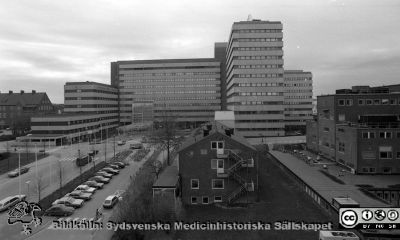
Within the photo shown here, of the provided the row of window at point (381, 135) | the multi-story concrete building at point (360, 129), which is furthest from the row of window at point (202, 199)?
the row of window at point (381, 135)

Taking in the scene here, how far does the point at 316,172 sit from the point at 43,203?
2938 cm

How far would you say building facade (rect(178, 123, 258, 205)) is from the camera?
2822 centimetres

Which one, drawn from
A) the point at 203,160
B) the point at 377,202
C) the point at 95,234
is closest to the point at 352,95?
the point at 377,202

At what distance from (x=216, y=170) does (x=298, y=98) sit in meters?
92.8

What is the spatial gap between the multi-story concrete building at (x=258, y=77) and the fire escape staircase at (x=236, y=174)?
48.6m

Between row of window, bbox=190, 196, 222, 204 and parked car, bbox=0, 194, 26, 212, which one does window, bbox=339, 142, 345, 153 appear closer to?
row of window, bbox=190, 196, 222, 204

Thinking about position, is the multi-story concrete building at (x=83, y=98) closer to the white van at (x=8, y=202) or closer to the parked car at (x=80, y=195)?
the parked car at (x=80, y=195)

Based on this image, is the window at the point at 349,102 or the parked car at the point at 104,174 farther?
the window at the point at 349,102

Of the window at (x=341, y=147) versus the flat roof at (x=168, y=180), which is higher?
the window at (x=341, y=147)

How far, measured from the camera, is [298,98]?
114 meters

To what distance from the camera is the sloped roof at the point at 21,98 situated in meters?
100

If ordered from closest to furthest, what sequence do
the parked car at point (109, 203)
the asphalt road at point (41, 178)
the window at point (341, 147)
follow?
1. the parked car at point (109, 203)
2. the asphalt road at point (41, 178)
3. the window at point (341, 147)

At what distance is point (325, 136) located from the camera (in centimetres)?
4625

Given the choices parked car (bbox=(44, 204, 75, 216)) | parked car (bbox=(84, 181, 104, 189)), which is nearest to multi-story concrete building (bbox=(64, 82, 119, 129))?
parked car (bbox=(84, 181, 104, 189))
